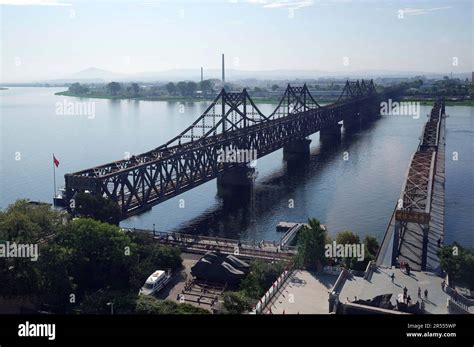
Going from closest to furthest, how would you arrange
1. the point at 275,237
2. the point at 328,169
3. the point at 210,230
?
the point at 275,237
the point at 210,230
the point at 328,169

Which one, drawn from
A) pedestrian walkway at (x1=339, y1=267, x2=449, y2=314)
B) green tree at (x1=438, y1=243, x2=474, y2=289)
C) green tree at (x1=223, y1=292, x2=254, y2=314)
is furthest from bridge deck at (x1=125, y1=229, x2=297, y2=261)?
green tree at (x1=438, y1=243, x2=474, y2=289)

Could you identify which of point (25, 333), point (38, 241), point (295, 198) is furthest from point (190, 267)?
point (295, 198)

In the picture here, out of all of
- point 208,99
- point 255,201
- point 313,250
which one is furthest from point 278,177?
point 208,99

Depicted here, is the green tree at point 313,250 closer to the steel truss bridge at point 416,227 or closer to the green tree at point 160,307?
the steel truss bridge at point 416,227

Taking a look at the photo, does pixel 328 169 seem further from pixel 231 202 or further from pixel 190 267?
pixel 190 267

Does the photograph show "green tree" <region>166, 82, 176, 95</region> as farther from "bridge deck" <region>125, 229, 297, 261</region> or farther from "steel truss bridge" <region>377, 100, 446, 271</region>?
"bridge deck" <region>125, 229, 297, 261</region>

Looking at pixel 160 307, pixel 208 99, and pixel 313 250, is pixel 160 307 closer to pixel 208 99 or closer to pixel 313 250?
pixel 313 250

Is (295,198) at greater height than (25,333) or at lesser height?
lesser
